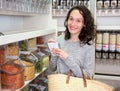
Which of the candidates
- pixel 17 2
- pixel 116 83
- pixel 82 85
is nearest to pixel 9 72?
pixel 82 85

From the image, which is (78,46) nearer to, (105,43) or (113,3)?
(105,43)

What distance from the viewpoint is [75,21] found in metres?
1.67

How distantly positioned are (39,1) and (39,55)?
554mm

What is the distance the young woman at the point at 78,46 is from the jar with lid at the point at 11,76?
35cm

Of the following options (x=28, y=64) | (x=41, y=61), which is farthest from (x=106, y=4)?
(x=28, y=64)

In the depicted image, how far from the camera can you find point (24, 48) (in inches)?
72.1

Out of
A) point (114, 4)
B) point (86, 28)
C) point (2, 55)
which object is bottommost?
point (2, 55)

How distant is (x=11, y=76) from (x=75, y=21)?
676 millimetres

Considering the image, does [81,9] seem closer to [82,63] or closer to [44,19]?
[82,63]

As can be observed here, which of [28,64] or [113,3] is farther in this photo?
[113,3]

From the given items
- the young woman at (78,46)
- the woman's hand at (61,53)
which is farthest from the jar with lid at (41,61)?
the woman's hand at (61,53)

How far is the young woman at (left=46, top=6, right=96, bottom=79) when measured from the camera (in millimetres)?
1628

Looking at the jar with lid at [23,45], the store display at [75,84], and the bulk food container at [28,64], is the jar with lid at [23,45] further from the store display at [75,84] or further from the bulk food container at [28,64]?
the store display at [75,84]

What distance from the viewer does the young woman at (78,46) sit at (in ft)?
5.34
